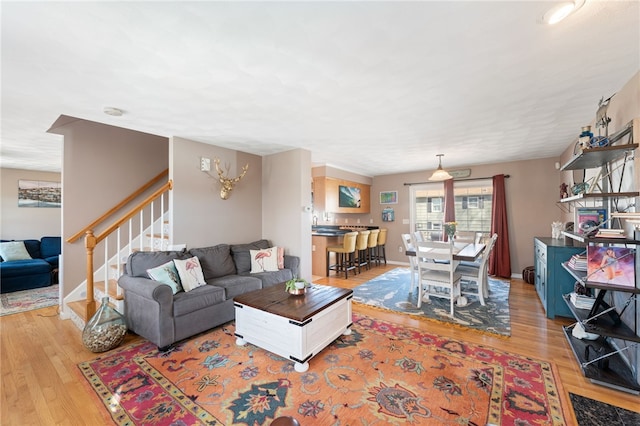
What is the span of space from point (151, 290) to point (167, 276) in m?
0.30

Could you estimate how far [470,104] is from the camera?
8.46 ft

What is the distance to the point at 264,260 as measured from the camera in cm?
391

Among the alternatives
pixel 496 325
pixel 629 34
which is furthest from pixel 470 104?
pixel 496 325

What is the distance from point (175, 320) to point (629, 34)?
4.06 meters

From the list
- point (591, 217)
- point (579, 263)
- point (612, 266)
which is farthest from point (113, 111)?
point (591, 217)

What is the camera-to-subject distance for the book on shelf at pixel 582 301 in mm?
2430

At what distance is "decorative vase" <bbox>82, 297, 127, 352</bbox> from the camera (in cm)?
247

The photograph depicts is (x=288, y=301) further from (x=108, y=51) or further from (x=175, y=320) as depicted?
(x=108, y=51)

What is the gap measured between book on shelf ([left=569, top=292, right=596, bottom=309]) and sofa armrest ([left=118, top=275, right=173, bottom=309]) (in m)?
3.92

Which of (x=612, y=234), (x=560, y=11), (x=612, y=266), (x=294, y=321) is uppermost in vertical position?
(x=560, y=11)

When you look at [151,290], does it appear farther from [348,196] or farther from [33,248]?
[33,248]

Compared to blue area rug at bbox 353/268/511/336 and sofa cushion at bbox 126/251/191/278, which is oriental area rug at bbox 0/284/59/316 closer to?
sofa cushion at bbox 126/251/191/278

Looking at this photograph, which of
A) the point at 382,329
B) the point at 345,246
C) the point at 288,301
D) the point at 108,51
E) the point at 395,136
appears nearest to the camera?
the point at 108,51

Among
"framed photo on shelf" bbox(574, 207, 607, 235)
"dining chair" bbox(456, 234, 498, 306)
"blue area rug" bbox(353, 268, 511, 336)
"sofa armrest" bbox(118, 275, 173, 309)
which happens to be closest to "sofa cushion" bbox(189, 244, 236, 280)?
"sofa armrest" bbox(118, 275, 173, 309)
